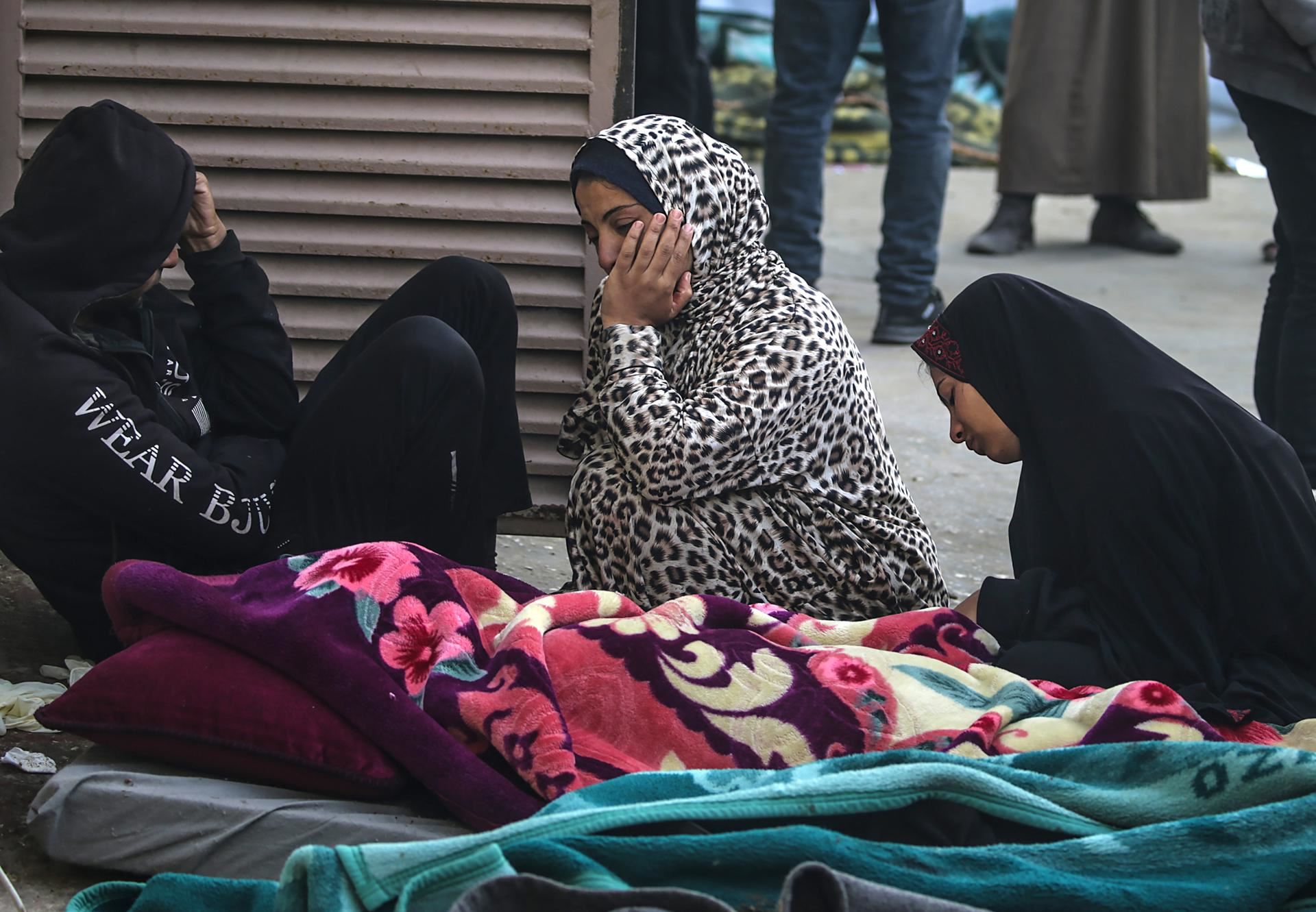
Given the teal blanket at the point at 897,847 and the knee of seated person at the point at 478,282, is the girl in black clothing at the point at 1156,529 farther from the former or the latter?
the knee of seated person at the point at 478,282

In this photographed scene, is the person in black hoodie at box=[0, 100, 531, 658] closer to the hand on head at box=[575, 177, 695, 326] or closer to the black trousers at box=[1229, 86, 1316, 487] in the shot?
the hand on head at box=[575, 177, 695, 326]

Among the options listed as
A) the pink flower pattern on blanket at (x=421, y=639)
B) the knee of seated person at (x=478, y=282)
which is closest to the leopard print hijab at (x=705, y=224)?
the knee of seated person at (x=478, y=282)

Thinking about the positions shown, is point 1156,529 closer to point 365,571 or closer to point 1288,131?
point 365,571

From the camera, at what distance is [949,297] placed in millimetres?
5242

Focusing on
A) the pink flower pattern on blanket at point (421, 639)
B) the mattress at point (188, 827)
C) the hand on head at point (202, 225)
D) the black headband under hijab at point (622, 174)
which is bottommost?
the mattress at point (188, 827)

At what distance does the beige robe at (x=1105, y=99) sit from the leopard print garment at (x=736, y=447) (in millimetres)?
3718

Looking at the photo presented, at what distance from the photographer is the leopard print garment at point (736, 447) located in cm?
236

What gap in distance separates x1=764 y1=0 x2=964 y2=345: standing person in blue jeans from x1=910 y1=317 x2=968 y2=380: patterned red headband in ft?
7.36

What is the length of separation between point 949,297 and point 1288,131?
2.16 meters

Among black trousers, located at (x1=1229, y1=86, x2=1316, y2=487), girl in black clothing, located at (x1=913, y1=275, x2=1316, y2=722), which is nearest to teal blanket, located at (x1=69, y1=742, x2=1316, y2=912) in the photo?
girl in black clothing, located at (x1=913, y1=275, x2=1316, y2=722)

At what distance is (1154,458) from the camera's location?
2047mm

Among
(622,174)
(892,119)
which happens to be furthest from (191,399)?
(892,119)

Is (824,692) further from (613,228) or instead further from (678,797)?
(613,228)

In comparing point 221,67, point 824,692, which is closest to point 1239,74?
point 824,692
